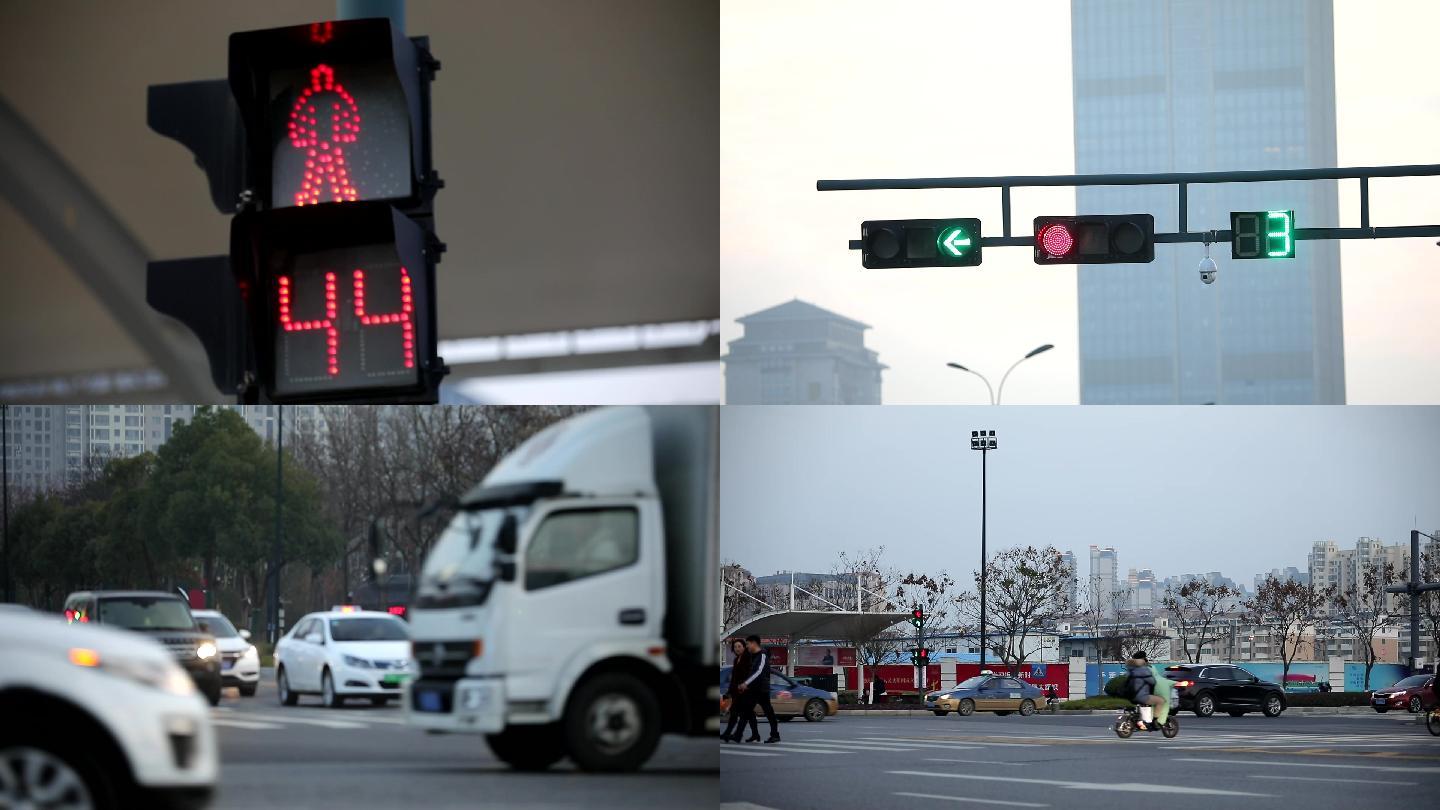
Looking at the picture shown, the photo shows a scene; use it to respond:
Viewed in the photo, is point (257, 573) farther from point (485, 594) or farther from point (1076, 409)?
point (1076, 409)

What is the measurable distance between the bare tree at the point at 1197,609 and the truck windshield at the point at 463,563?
9.12 metres

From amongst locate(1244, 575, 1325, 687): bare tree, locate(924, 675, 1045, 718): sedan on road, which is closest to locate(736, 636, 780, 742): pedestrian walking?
locate(924, 675, 1045, 718): sedan on road

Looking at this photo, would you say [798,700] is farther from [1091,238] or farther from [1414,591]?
[1414,591]

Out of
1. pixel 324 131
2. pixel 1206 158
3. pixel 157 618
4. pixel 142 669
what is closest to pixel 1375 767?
pixel 157 618

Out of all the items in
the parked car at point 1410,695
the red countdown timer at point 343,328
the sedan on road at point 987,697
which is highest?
the red countdown timer at point 343,328

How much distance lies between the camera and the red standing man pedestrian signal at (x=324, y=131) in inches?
219

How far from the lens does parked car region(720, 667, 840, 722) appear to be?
56.6 feet

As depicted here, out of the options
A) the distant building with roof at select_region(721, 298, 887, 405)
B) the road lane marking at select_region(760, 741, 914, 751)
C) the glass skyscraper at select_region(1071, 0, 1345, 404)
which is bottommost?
the road lane marking at select_region(760, 741, 914, 751)

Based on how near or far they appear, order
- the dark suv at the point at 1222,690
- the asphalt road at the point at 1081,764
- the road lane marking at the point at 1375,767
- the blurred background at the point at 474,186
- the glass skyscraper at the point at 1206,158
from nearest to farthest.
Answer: the blurred background at the point at 474,186, the asphalt road at the point at 1081,764, the road lane marking at the point at 1375,767, the dark suv at the point at 1222,690, the glass skyscraper at the point at 1206,158

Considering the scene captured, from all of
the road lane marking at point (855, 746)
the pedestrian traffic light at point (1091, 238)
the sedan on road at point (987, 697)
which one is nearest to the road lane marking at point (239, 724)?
the road lane marking at point (855, 746)

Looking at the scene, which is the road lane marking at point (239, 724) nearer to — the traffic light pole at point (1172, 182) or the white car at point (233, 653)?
the white car at point (233, 653)

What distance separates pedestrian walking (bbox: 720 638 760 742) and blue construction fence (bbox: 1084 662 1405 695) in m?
3.29

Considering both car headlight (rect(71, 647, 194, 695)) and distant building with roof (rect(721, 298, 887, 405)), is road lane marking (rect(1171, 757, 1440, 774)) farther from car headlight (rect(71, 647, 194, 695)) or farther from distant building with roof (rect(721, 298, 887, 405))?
distant building with roof (rect(721, 298, 887, 405))

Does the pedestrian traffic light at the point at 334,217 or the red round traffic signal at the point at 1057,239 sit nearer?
the pedestrian traffic light at the point at 334,217
